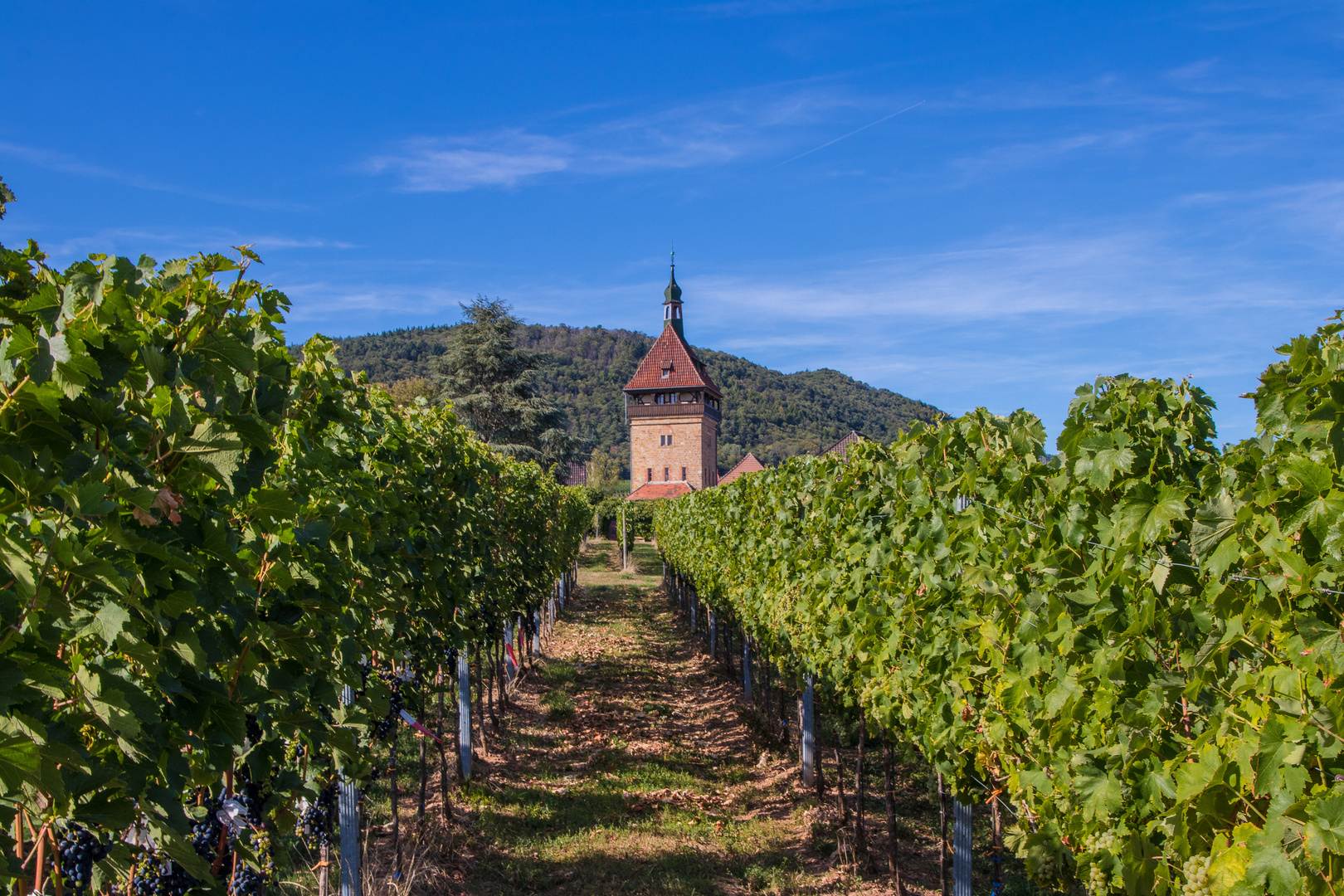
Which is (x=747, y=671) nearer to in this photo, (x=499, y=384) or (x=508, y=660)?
(x=508, y=660)

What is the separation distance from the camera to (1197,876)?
2025mm

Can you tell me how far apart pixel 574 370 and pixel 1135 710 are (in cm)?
11789

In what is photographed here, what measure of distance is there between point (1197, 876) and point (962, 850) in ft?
7.90

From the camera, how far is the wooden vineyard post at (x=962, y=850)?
415 cm

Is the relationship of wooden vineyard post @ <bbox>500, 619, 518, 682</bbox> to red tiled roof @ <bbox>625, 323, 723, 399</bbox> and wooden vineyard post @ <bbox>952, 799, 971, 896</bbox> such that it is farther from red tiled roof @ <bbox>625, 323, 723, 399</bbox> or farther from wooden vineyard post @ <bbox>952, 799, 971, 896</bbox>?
red tiled roof @ <bbox>625, 323, 723, 399</bbox>

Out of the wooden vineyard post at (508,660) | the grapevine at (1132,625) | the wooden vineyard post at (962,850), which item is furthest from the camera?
the wooden vineyard post at (508,660)

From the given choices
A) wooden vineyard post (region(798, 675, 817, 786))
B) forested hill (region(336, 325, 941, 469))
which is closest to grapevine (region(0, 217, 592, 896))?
wooden vineyard post (region(798, 675, 817, 786))

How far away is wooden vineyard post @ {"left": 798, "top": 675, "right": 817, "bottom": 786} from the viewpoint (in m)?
7.07

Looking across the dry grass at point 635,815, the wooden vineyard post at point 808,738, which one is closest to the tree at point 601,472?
the dry grass at point 635,815

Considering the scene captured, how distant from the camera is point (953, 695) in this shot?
3.97 meters

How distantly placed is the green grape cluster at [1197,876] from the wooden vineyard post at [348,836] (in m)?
3.34

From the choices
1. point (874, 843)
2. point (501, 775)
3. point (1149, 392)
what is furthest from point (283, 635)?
point (501, 775)

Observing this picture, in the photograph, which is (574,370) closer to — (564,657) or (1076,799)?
(564,657)

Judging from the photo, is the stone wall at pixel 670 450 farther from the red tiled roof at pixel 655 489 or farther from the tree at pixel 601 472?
the tree at pixel 601 472
